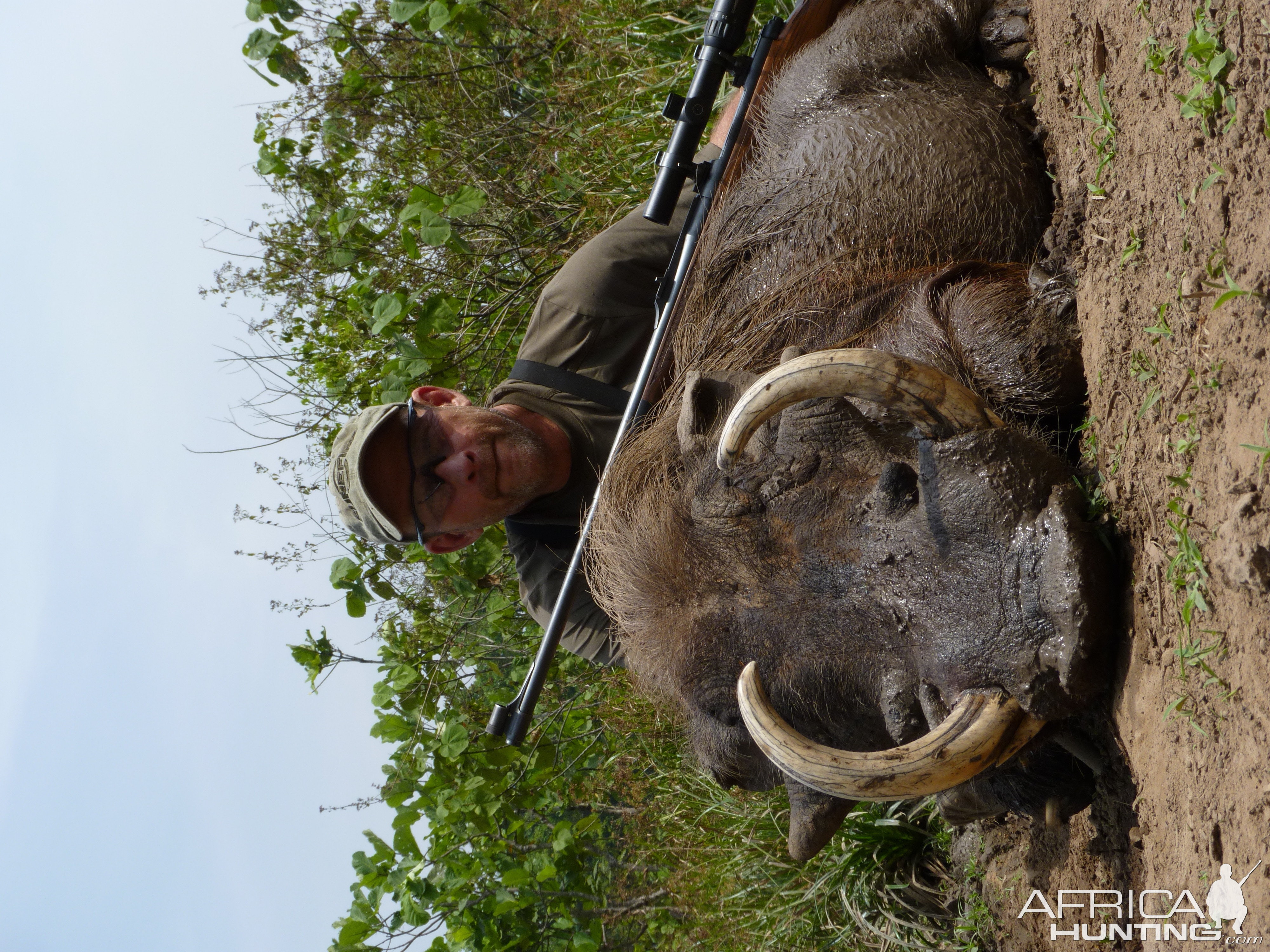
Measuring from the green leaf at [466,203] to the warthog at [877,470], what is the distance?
3.82ft

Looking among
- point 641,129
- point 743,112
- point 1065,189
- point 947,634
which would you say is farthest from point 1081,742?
point 641,129

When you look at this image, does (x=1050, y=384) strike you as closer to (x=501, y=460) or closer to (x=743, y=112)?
(x=743, y=112)

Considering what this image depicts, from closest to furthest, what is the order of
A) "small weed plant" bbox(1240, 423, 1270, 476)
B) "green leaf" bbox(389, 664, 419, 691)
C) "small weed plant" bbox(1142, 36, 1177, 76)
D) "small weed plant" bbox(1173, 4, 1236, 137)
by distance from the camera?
"small weed plant" bbox(1240, 423, 1270, 476) < "small weed plant" bbox(1173, 4, 1236, 137) < "small weed plant" bbox(1142, 36, 1177, 76) < "green leaf" bbox(389, 664, 419, 691)

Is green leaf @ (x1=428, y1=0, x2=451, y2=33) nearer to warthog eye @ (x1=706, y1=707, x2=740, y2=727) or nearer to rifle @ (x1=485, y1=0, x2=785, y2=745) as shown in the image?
rifle @ (x1=485, y1=0, x2=785, y2=745)

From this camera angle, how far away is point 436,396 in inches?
178

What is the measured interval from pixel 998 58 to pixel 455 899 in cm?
390

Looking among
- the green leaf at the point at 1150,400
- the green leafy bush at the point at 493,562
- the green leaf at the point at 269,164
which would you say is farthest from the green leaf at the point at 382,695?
the green leaf at the point at 1150,400

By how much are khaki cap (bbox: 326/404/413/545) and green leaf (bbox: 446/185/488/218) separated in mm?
843

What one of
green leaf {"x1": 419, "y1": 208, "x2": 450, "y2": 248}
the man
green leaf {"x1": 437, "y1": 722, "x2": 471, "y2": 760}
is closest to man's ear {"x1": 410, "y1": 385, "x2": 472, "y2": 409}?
the man

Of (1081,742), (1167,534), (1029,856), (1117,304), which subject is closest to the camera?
(1167,534)

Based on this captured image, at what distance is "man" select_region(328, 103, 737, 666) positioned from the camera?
3.91 m

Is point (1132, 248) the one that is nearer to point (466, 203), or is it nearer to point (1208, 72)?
point (1208, 72)

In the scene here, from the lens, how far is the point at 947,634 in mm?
1966

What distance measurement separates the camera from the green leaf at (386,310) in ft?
14.0
